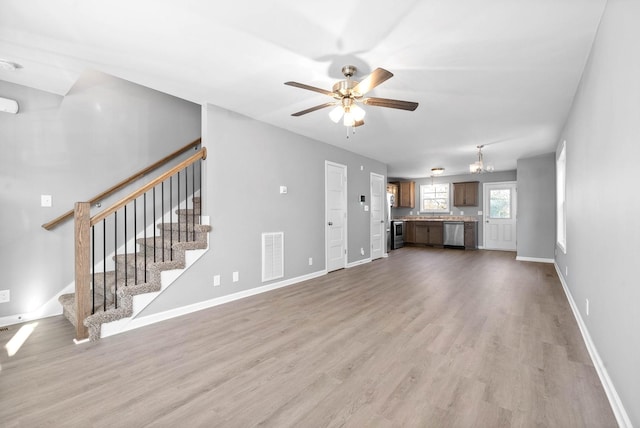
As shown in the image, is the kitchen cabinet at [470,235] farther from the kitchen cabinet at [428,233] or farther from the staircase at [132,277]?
the staircase at [132,277]

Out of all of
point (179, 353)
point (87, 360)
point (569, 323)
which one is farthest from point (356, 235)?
point (87, 360)

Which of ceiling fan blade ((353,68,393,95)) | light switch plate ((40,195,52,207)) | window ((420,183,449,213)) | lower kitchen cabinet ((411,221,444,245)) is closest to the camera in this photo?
ceiling fan blade ((353,68,393,95))

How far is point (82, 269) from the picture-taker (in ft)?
8.61

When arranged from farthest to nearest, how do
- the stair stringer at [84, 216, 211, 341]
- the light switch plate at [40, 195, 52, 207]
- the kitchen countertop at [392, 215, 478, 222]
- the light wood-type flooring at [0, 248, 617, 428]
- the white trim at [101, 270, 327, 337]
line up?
the kitchen countertop at [392, 215, 478, 222] → the light switch plate at [40, 195, 52, 207] → the white trim at [101, 270, 327, 337] → the stair stringer at [84, 216, 211, 341] → the light wood-type flooring at [0, 248, 617, 428]

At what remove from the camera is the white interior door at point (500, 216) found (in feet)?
28.5

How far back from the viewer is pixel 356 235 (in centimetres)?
646

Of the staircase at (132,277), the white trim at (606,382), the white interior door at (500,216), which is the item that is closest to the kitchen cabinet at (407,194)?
the white interior door at (500,216)

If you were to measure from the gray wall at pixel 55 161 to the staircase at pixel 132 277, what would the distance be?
0.42m

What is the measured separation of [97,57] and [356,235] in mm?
5126

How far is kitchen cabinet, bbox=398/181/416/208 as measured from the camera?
10344 mm

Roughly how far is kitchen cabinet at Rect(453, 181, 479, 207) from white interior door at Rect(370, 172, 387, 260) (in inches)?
131

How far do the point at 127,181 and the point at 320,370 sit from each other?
3371mm

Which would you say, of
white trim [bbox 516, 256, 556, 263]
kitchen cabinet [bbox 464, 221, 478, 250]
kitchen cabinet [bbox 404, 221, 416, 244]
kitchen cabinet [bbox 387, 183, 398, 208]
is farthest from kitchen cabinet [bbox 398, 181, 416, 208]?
white trim [bbox 516, 256, 556, 263]

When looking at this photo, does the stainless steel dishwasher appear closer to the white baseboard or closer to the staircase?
the staircase
